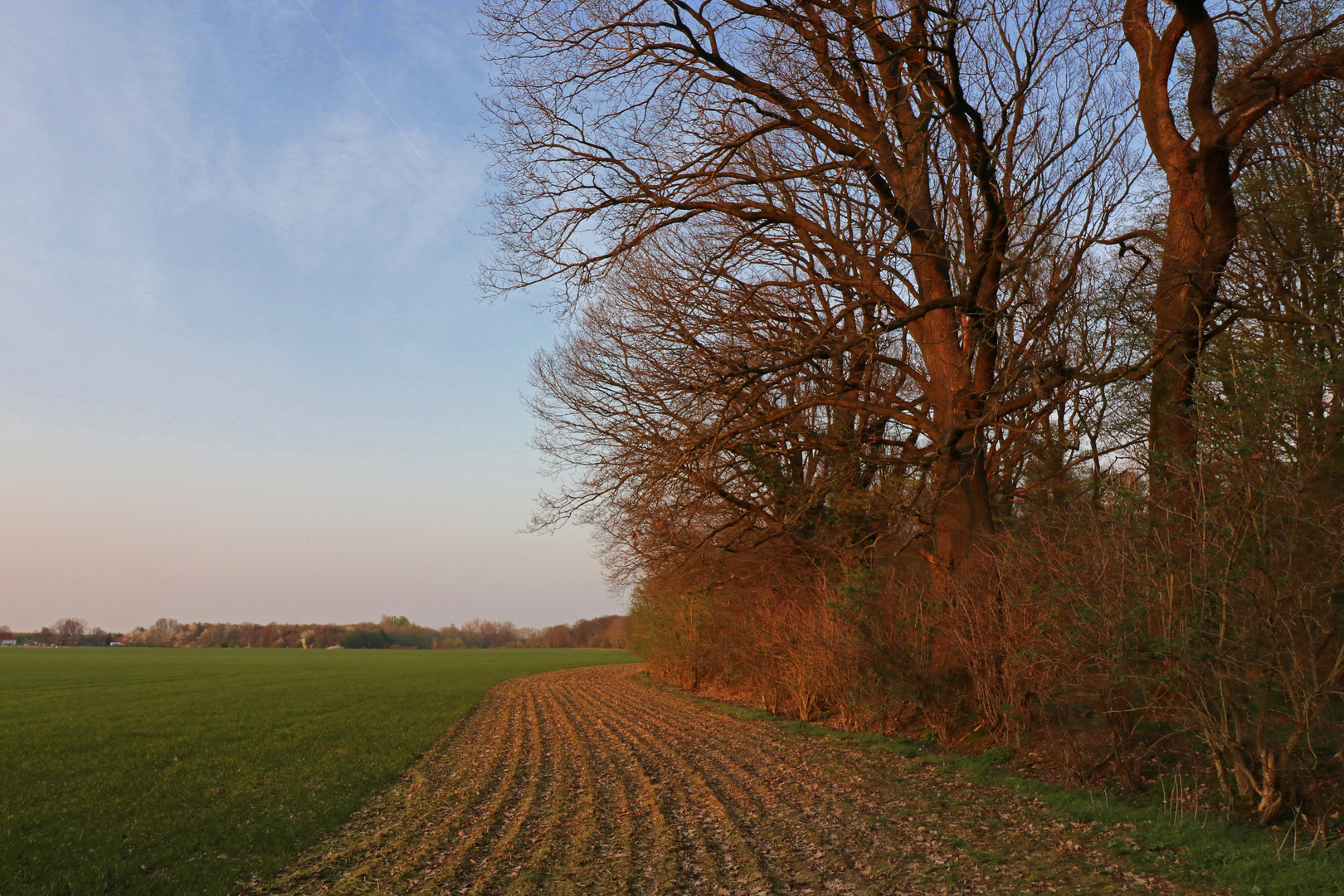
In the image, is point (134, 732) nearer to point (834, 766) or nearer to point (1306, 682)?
point (834, 766)

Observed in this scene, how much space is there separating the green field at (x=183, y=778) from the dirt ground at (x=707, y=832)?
0.80 meters

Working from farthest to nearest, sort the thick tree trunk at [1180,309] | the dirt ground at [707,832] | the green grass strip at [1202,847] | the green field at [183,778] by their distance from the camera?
the thick tree trunk at [1180,309]
the green field at [183,778]
the dirt ground at [707,832]
the green grass strip at [1202,847]

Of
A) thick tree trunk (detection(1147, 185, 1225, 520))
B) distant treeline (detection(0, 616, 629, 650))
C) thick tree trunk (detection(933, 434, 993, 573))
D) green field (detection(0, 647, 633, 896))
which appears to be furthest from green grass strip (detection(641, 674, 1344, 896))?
distant treeline (detection(0, 616, 629, 650))

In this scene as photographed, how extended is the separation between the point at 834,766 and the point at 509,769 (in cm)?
467

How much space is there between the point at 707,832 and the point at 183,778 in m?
9.10

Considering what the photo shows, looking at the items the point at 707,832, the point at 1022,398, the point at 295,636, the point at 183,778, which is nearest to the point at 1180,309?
the point at 1022,398

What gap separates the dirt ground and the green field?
2.64ft

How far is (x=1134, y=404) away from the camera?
40.3 feet

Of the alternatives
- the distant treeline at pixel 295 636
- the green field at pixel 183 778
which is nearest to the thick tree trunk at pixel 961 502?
the green field at pixel 183 778

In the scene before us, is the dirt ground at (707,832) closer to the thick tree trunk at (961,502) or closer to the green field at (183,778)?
the green field at (183,778)

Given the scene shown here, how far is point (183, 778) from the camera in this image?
474 inches

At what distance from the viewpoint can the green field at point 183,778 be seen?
23.8 ft

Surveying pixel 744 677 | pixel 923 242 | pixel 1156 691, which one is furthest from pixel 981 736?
pixel 744 677

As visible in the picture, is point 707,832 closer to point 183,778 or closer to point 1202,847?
point 1202,847
